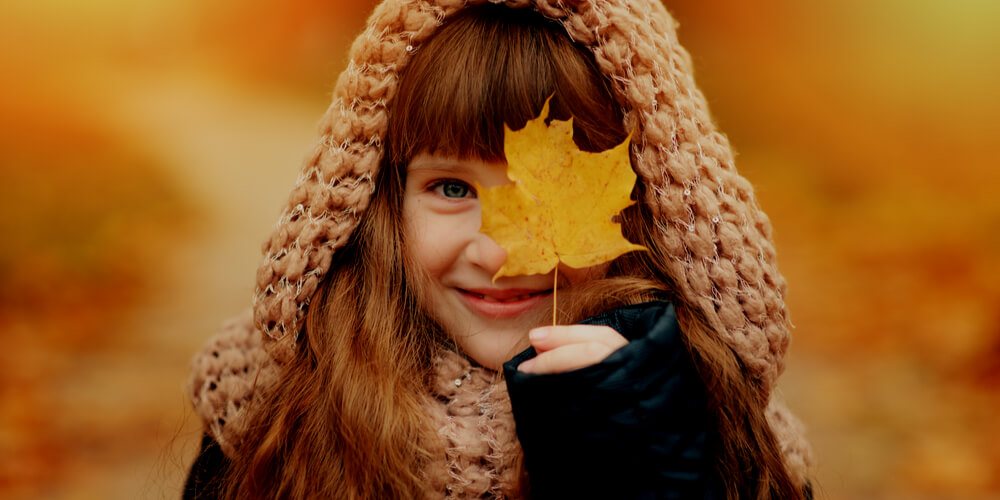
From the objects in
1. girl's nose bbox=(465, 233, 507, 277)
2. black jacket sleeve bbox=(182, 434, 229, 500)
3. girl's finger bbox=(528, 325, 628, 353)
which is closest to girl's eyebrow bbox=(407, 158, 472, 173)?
girl's nose bbox=(465, 233, 507, 277)

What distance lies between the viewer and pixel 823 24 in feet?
10.9

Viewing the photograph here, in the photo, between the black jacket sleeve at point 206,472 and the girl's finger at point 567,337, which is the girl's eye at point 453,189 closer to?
the girl's finger at point 567,337

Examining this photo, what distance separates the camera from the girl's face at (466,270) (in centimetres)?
128

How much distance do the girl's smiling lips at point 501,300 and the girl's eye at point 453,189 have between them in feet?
0.50

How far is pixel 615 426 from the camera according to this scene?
3.52ft

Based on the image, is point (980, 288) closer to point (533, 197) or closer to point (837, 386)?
point (837, 386)

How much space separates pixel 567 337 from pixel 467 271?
0.25 m

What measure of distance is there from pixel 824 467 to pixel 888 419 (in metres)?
0.30

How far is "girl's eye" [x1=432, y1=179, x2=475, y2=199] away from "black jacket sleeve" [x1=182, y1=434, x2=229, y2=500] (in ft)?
2.11

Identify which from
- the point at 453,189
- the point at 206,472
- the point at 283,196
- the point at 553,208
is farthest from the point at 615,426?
the point at 283,196

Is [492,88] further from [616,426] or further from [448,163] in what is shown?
[616,426]

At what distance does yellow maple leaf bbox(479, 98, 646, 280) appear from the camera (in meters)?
1.14

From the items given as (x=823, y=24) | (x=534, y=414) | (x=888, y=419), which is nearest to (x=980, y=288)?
(x=888, y=419)

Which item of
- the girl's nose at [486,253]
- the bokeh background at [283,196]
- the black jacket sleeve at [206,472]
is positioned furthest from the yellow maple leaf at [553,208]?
the bokeh background at [283,196]
